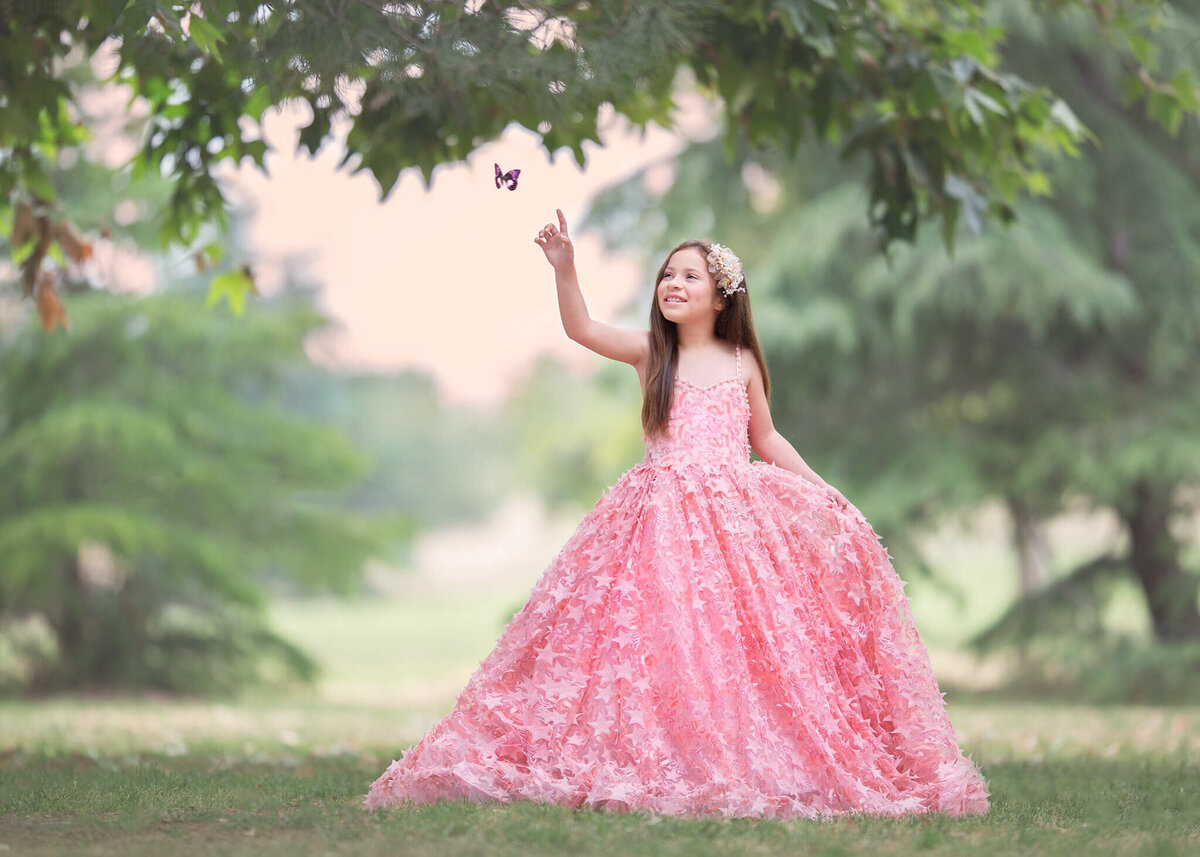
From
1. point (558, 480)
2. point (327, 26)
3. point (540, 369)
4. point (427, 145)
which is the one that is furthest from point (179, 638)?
point (540, 369)

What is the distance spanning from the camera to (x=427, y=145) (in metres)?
5.02

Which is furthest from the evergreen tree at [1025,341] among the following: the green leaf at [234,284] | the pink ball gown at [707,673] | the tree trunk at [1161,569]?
the pink ball gown at [707,673]

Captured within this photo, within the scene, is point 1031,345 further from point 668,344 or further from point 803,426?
point 668,344

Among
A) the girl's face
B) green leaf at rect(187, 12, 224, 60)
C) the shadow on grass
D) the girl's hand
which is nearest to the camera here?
the shadow on grass

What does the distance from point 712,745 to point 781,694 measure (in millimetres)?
281

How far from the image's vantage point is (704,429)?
416 centimetres

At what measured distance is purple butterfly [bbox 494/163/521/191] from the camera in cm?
397

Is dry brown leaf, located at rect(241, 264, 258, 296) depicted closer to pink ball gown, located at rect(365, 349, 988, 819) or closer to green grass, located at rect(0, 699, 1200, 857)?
green grass, located at rect(0, 699, 1200, 857)

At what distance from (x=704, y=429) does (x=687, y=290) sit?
0.48 metres

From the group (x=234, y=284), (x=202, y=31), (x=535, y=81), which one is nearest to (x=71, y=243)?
(x=234, y=284)

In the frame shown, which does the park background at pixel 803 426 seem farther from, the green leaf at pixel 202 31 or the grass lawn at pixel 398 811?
the green leaf at pixel 202 31

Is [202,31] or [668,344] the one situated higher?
[202,31]

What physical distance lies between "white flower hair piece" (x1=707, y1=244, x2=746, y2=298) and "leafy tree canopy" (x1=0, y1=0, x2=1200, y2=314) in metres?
0.70

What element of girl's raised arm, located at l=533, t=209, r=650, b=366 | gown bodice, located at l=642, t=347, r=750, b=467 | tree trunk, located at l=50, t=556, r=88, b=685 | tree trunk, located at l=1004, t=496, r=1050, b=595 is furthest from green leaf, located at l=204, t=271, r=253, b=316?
tree trunk, located at l=1004, t=496, r=1050, b=595
